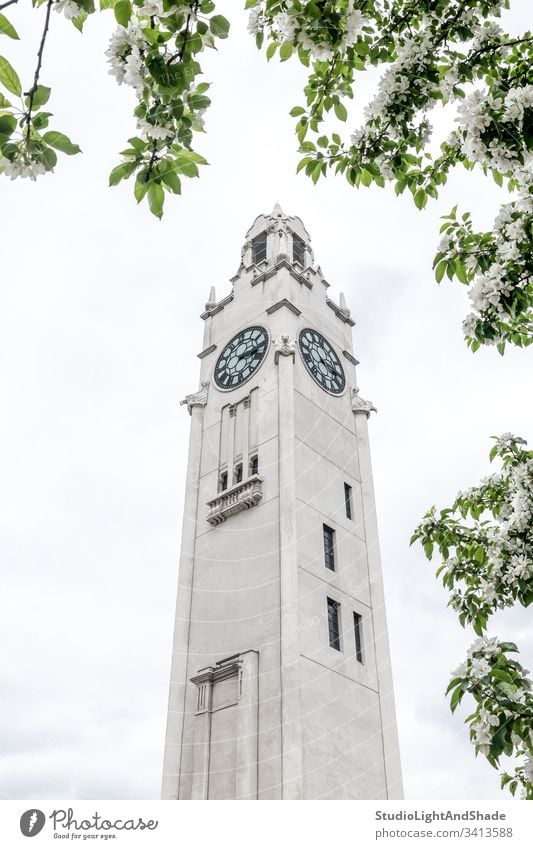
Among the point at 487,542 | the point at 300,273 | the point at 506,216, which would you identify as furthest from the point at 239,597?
the point at 506,216

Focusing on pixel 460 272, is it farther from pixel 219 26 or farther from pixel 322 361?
pixel 322 361

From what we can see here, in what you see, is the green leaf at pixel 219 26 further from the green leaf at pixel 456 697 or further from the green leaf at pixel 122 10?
the green leaf at pixel 456 697

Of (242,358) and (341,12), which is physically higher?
(242,358)

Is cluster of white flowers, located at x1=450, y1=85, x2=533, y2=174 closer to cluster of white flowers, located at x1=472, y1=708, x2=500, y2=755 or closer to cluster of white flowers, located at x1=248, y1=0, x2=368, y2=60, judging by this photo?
cluster of white flowers, located at x1=248, y1=0, x2=368, y2=60

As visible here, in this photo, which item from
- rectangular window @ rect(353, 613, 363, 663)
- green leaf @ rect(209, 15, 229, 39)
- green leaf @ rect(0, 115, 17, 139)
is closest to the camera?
green leaf @ rect(0, 115, 17, 139)

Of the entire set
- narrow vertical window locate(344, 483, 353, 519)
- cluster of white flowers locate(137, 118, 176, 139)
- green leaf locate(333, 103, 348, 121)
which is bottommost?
cluster of white flowers locate(137, 118, 176, 139)

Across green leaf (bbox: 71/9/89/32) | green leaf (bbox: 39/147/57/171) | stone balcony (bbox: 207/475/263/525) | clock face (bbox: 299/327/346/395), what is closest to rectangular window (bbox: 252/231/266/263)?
clock face (bbox: 299/327/346/395)

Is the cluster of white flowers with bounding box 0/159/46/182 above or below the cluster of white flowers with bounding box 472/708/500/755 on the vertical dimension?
above

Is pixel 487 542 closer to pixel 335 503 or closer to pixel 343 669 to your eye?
pixel 343 669

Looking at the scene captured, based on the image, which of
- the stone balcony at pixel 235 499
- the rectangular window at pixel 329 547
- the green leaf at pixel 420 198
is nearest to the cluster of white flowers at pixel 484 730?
the green leaf at pixel 420 198

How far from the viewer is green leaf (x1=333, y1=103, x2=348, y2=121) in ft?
18.5

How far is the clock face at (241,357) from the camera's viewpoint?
32.5m

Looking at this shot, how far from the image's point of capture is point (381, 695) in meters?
25.7

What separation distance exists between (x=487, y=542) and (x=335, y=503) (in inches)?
896
